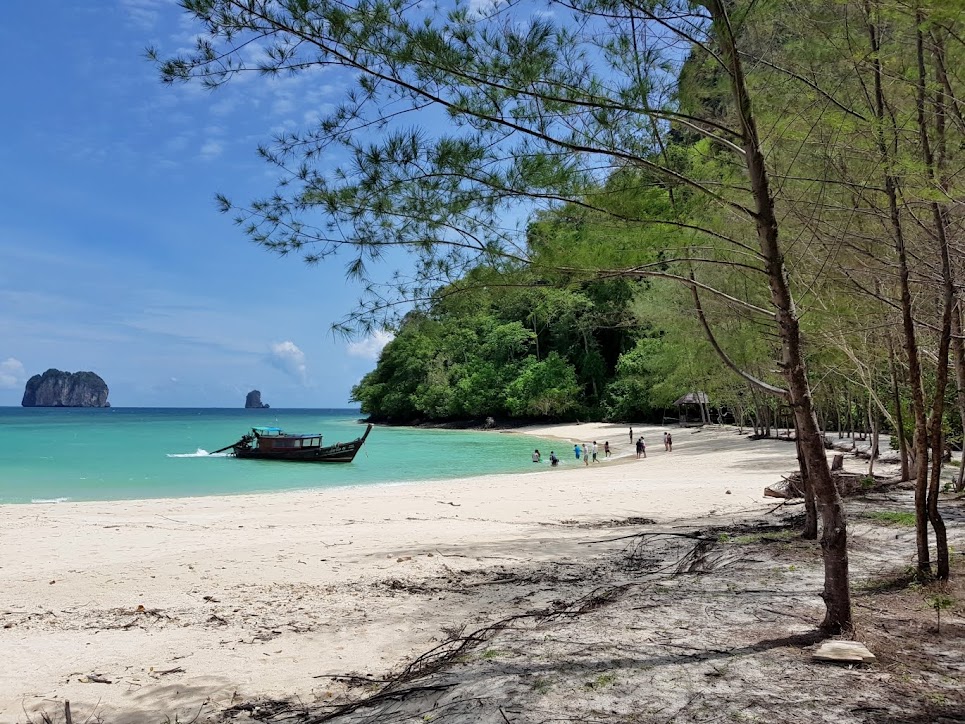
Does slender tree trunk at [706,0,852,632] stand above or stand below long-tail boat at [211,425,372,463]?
above

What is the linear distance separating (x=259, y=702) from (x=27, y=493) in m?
19.0

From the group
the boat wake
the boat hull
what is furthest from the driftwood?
the boat wake

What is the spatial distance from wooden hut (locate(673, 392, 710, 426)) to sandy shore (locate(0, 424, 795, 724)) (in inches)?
991

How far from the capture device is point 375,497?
48.3ft

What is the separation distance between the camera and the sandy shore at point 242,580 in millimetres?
3879

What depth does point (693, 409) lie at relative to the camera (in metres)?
45.3

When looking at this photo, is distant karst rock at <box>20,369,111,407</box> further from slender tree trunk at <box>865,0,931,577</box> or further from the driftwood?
slender tree trunk at <box>865,0,931,577</box>

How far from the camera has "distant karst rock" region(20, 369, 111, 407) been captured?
6614 inches

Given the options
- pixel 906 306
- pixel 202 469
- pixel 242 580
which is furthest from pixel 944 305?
pixel 202 469

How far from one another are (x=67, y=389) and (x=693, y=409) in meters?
170

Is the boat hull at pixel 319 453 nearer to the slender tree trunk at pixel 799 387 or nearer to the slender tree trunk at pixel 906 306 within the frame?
the slender tree trunk at pixel 906 306

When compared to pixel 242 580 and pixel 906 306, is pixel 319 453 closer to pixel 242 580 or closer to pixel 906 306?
pixel 242 580

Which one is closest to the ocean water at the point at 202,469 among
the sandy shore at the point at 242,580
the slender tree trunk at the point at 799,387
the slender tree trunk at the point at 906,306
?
the sandy shore at the point at 242,580

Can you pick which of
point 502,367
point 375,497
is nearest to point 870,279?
point 375,497
